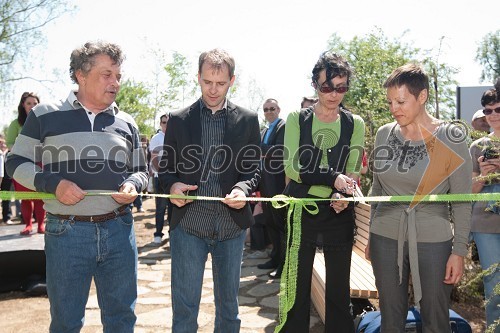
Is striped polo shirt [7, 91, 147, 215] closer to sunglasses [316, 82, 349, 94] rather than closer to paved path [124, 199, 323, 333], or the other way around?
sunglasses [316, 82, 349, 94]

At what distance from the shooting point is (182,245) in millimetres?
3016

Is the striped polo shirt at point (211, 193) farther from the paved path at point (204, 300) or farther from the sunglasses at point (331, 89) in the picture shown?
the paved path at point (204, 300)

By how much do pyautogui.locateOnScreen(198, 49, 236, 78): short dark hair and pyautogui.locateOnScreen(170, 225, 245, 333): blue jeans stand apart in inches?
41.3

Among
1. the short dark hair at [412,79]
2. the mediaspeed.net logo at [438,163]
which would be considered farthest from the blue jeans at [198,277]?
the short dark hair at [412,79]

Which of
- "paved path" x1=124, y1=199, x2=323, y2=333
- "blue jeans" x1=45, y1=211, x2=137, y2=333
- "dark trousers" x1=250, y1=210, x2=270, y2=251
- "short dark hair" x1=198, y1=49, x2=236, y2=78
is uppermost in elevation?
"short dark hair" x1=198, y1=49, x2=236, y2=78

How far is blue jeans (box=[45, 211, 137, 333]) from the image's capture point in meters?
2.76

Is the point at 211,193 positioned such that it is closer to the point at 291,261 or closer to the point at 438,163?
the point at 291,261

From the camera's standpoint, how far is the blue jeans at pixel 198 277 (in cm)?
298

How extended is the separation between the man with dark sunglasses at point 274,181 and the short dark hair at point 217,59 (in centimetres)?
341

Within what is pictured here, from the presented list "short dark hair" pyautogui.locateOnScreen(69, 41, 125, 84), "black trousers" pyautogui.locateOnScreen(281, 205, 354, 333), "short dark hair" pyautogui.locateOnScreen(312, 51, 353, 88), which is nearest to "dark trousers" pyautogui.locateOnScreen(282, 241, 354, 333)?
"black trousers" pyautogui.locateOnScreen(281, 205, 354, 333)

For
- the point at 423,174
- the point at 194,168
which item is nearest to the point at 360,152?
the point at 423,174

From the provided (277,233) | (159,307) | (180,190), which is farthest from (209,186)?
(277,233)

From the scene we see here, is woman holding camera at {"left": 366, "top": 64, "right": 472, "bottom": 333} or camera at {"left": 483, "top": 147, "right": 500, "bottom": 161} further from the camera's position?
camera at {"left": 483, "top": 147, "right": 500, "bottom": 161}

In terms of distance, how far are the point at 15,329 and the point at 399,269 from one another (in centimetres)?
364
